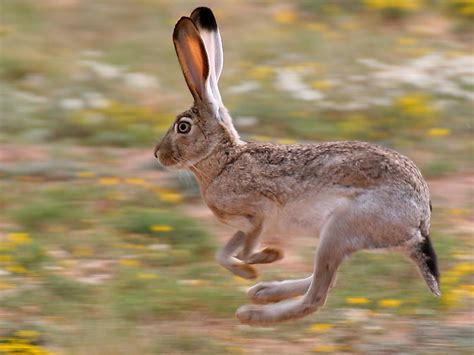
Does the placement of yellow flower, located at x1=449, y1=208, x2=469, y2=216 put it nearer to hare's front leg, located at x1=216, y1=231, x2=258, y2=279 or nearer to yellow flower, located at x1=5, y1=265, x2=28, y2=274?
hare's front leg, located at x1=216, y1=231, x2=258, y2=279

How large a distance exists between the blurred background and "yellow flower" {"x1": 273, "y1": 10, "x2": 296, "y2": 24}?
0.07ft

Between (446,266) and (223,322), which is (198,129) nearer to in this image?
(223,322)

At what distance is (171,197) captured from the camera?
329 inches

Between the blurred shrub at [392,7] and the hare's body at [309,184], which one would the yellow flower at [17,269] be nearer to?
the hare's body at [309,184]

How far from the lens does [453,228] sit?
7816 millimetres

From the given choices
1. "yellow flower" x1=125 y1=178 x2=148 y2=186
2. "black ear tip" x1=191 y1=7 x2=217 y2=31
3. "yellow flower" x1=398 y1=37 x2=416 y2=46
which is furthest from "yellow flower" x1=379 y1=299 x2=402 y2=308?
"yellow flower" x1=398 y1=37 x2=416 y2=46

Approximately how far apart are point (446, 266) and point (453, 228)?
2.21ft

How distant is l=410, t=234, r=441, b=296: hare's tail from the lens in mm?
5789

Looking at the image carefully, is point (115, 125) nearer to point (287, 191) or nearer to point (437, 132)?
point (437, 132)

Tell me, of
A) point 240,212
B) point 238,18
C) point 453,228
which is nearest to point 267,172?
point 240,212

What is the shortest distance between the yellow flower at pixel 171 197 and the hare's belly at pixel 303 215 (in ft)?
7.71

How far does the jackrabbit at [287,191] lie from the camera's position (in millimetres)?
5633

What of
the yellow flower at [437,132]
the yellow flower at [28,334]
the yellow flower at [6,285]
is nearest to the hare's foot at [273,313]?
the yellow flower at [28,334]

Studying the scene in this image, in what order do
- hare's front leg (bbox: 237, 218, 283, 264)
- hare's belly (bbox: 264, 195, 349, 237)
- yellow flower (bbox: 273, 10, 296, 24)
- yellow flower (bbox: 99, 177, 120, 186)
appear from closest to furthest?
1. hare's belly (bbox: 264, 195, 349, 237)
2. hare's front leg (bbox: 237, 218, 283, 264)
3. yellow flower (bbox: 99, 177, 120, 186)
4. yellow flower (bbox: 273, 10, 296, 24)
